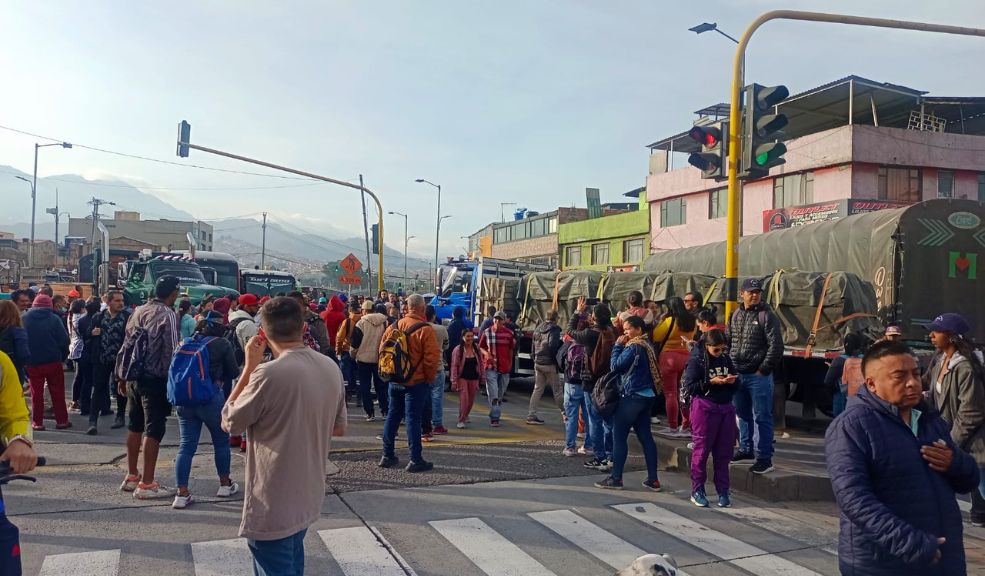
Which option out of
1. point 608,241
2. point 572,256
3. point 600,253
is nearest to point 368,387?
point 608,241

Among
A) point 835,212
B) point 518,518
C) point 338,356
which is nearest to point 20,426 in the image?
point 518,518

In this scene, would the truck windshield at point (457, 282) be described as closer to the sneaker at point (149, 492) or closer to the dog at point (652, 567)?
the sneaker at point (149, 492)

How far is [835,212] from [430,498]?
87.0 ft

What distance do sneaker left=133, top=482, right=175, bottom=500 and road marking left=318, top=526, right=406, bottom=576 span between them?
178cm

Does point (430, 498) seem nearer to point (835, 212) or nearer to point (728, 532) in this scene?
point (728, 532)

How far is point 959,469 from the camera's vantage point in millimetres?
2971

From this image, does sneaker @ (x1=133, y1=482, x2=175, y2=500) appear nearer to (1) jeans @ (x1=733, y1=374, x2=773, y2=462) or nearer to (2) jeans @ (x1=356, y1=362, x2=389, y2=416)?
(2) jeans @ (x1=356, y1=362, x2=389, y2=416)

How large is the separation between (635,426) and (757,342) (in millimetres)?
1588

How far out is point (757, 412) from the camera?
7566 millimetres

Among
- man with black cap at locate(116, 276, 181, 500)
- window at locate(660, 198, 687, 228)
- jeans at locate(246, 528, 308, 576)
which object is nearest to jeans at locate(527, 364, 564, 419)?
man with black cap at locate(116, 276, 181, 500)

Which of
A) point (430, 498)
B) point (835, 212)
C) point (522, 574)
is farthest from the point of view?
point (835, 212)

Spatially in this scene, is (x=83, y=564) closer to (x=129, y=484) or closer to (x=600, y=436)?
(x=129, y=484)

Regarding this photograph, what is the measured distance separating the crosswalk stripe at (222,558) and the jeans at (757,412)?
16.2ft

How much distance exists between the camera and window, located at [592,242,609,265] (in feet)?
152
